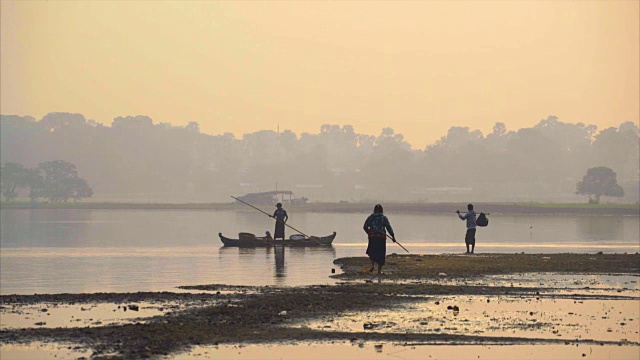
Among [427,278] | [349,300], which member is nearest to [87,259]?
[427,278]

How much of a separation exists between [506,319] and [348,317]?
3418 millimetres

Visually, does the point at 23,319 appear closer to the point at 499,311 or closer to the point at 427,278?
the point at 499,311

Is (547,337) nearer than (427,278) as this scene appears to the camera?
Yes

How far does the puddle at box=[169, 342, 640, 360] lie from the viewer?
20.6m

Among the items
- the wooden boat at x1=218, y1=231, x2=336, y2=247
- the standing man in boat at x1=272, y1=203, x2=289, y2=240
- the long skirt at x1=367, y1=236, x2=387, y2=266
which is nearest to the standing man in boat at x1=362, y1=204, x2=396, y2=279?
the long skirt at x1=367, y1=236, x2=387, y2=266

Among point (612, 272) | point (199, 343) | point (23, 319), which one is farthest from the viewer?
point (612, 272)

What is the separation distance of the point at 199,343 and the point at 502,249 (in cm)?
4198

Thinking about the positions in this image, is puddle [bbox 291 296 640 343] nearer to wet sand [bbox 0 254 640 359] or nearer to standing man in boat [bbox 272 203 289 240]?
wet sand [bbox 0 254 640 359]

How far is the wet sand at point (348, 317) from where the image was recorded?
2181 cm

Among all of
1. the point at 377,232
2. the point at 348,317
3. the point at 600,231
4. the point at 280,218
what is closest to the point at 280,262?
the point at 280,218

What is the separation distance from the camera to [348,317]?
2545cm

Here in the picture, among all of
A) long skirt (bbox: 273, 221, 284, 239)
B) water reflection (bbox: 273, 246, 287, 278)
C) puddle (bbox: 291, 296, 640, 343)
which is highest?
long skirt (bbox: 273, 221, 284, 239)

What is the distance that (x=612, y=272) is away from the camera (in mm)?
39094

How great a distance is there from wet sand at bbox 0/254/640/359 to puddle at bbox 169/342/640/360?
0.06 meters
